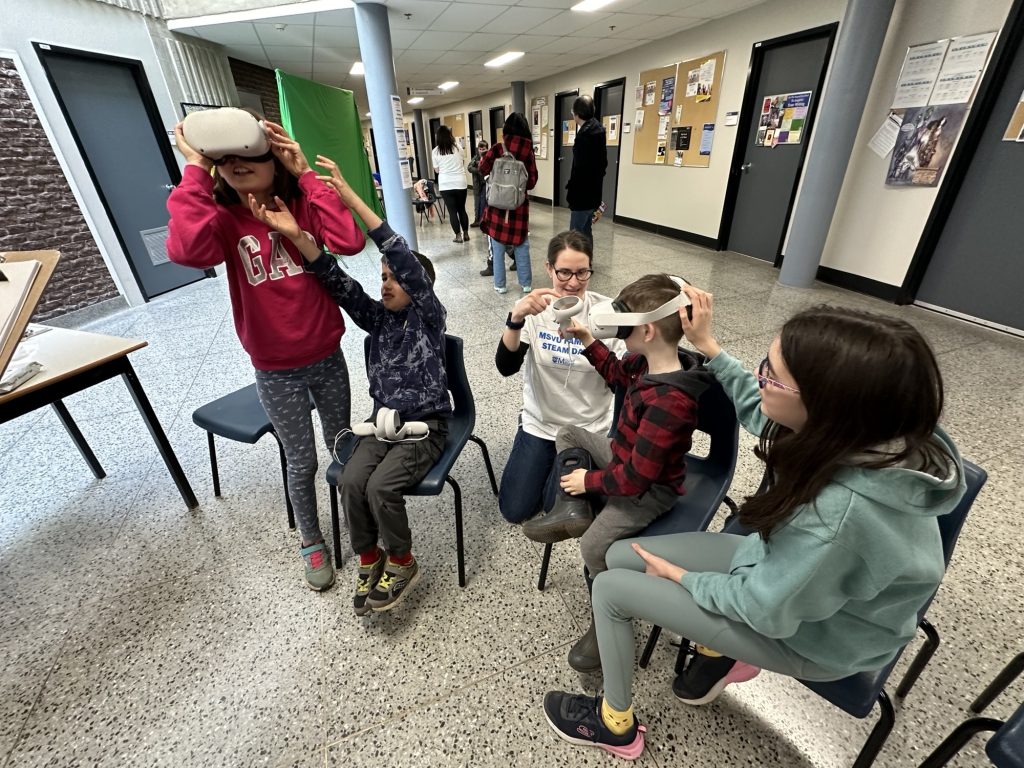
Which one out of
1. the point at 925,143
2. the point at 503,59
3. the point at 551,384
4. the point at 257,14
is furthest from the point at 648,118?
the point at 551,384

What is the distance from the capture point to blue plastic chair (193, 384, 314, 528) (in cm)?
154

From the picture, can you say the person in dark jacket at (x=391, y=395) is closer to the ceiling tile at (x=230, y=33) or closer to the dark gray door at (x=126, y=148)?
the dark gray door at (x=126, y=148)

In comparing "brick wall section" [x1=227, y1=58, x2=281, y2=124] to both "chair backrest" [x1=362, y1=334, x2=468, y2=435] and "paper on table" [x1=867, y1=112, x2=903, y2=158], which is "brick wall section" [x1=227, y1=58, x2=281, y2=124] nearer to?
"chair backrest" [x1=362, y1=334, x2=468, y2=435]

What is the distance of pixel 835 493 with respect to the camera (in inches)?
26.1

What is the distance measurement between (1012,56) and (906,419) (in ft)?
13.4

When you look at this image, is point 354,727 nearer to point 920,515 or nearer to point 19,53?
point 920,515

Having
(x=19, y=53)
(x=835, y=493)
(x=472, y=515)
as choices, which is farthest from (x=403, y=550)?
(x=19, y=53)

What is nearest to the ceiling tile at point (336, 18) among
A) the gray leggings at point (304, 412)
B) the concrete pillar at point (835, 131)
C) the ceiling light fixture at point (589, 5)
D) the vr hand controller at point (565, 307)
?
the ceiling light fixture at point (589, 5)

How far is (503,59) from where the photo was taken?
22.4ft

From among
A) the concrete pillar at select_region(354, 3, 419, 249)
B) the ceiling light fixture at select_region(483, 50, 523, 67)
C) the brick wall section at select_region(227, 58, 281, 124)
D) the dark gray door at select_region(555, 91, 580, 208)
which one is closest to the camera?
the concrete pillar at select_region(354, 3, 419, 249)

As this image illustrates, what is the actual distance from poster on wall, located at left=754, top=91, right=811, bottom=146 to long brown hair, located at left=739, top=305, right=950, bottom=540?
4.92 meters

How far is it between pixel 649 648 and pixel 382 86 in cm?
480

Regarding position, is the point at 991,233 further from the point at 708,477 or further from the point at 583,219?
the point at 708,477

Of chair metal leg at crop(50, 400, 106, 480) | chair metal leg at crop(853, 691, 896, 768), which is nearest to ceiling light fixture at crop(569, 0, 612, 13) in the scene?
chair metal leg at crop(50, 400, 106, 480)
